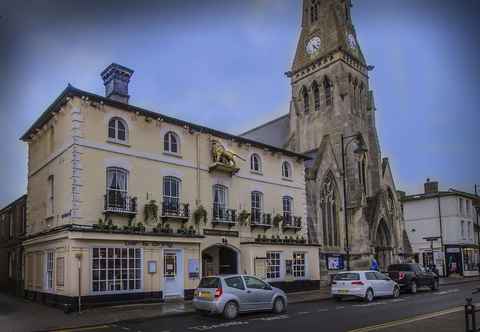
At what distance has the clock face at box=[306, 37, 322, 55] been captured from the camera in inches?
1841

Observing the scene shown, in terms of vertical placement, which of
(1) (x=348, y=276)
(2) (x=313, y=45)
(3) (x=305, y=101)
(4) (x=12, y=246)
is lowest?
(1) (x=348, y=276)

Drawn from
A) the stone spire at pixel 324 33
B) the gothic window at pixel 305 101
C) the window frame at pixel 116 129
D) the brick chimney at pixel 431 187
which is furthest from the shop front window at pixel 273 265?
the brick chimney at pixel 431 187

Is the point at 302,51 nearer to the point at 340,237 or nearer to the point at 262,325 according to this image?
the point at 340,237

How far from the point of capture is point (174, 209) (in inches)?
902

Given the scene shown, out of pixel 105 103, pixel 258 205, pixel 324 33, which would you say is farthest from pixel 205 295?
pixel 324 33

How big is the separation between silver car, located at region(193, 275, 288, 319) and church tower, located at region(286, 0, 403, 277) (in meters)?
16.3

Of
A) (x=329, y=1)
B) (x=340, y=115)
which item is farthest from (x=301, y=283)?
(x=329, y=1)

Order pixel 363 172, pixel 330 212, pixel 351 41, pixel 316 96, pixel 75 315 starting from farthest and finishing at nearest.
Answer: pixel 351 41, pixel 316 96, pixel 363 172, pixel 330 212, pixel 75 315

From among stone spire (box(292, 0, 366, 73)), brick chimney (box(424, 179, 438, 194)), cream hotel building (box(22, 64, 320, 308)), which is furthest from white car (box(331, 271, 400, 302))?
brick chimney (box(424, 179, 438, 194))

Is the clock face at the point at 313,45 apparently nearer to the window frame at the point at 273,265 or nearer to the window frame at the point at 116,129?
the window frame at the point at 273,265

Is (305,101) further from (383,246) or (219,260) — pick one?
(219,260)

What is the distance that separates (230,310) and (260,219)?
449 inches

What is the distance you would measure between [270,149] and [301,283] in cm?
836

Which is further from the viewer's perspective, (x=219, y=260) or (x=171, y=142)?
(x=219, y=260)
